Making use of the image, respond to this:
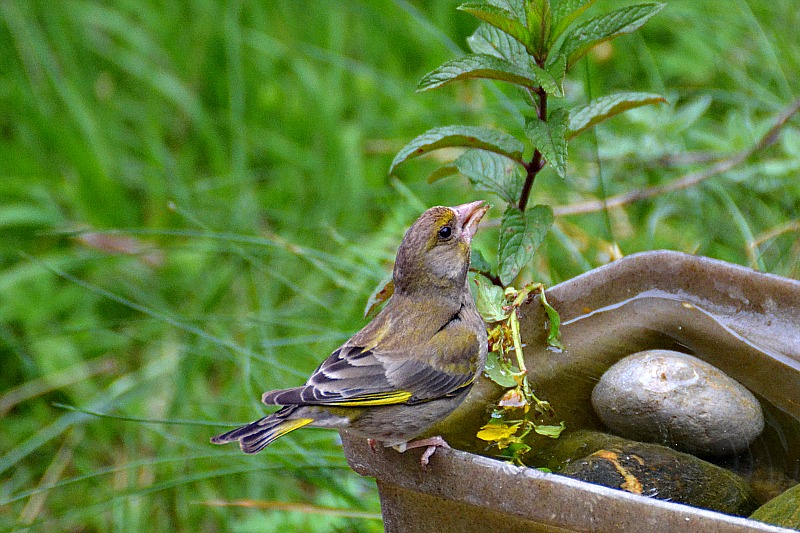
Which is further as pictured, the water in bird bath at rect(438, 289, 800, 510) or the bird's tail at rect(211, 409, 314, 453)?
the water in bird bath at rect(438, 289, 800, 510)

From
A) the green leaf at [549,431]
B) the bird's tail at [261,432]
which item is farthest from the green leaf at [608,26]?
the bird's tail at [261,432]

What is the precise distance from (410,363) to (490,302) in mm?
259

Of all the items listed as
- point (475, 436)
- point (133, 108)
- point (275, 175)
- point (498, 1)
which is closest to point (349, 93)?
point (275, 175)

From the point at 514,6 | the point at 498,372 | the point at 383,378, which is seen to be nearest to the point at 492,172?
the point at 514,6

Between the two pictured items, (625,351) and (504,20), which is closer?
(504,20)

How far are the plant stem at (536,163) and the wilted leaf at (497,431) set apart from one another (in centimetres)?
62

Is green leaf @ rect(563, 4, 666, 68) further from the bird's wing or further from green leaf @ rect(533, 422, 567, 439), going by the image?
green leaf @ rect(533, 422, 567, 439)

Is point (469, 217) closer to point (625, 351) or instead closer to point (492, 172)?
point (492, 172)

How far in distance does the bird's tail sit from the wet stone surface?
759mm

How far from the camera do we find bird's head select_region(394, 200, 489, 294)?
2486 mm

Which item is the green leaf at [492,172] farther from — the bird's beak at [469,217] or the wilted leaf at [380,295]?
the wilted leaf at [380,295]

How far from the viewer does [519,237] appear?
2.41 metres

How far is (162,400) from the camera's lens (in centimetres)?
430

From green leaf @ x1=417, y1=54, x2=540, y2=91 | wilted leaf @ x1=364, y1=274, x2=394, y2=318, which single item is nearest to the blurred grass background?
wilted leaf @ x1=364, y1=274, x2=394, y2=318
